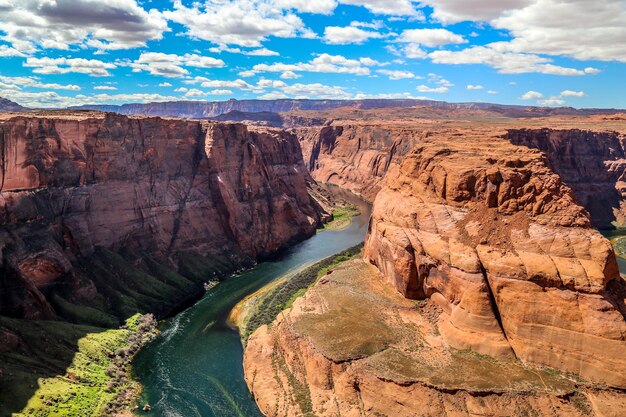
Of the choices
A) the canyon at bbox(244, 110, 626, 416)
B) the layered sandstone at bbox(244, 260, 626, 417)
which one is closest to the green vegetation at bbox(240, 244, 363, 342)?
the layered sandstone at bbox(244, 260, 626, 417)

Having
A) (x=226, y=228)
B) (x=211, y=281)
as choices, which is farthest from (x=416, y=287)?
(x=226, y=228)

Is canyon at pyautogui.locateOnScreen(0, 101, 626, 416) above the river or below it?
above

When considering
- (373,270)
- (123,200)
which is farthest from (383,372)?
(123,200)

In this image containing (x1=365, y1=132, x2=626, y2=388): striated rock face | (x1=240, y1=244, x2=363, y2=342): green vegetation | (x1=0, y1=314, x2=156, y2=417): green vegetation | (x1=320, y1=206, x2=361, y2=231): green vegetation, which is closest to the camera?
(x1=365, y1=132, x2=626, y2=388): striated rock face

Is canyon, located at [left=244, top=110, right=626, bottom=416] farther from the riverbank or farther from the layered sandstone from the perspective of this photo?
the riverbank

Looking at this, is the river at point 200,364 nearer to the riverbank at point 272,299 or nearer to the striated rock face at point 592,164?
the riverbank at point 272,299
